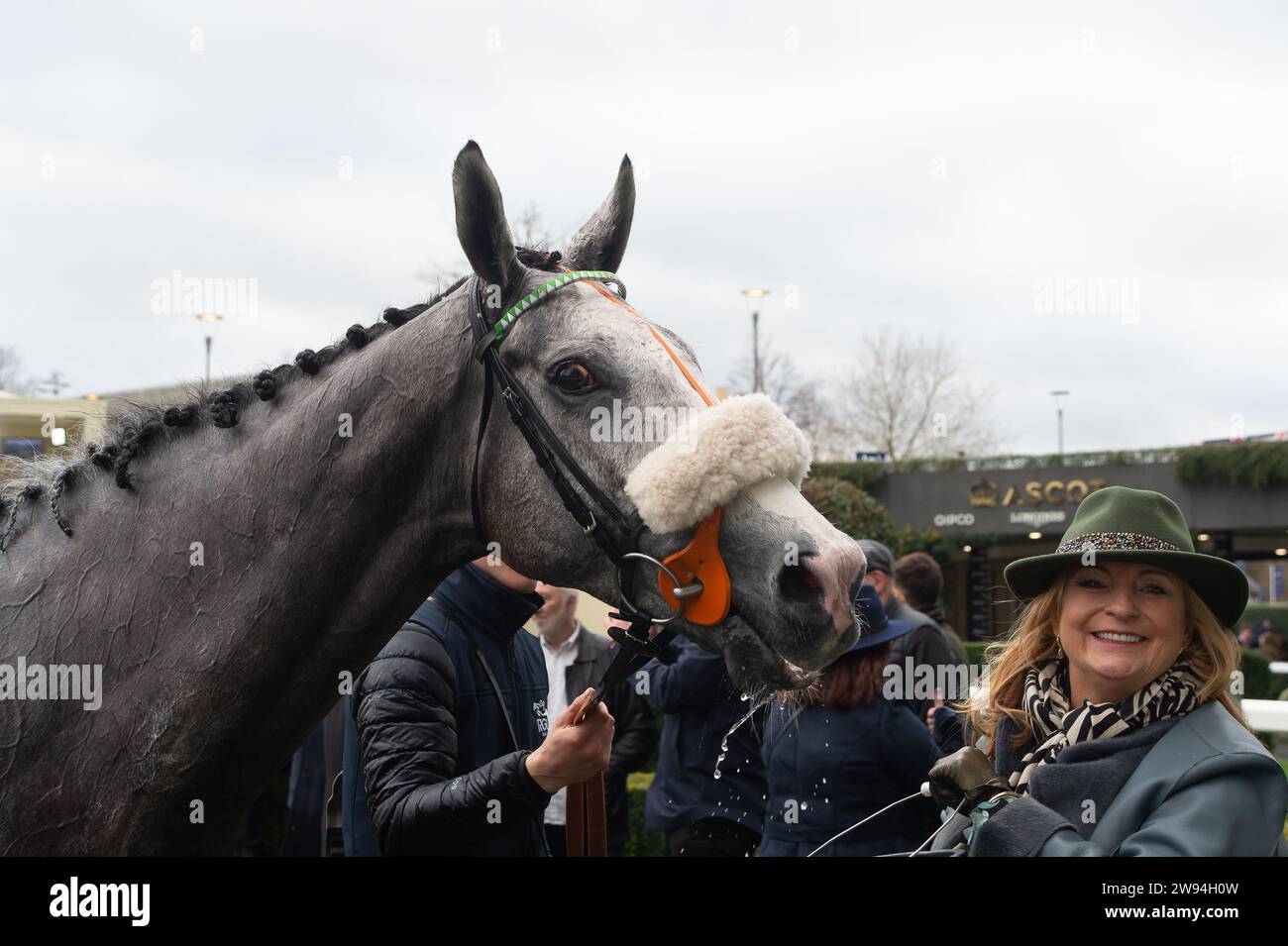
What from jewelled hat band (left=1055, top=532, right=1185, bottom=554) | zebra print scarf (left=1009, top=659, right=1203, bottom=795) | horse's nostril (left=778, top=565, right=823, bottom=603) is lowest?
zebra print scarf (left=1009, top=659, right=1203, bottom=795)

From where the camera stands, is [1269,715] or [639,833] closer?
[1269,715]

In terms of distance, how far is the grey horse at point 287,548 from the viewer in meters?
2.24

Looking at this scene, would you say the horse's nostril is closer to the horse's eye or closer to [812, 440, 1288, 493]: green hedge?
the horse's eye

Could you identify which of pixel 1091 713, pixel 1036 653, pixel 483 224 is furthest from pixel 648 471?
pixel 1036 653

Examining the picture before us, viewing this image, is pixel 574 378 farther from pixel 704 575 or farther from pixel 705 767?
pixel 705 767

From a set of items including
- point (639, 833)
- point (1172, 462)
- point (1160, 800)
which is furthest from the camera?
point (1172, 462)

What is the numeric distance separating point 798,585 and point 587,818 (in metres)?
1.20

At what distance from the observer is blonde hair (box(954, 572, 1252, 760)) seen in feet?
8.25

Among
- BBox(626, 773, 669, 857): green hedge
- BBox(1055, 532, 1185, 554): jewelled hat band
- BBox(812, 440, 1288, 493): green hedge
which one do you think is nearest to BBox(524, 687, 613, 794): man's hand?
BBox(1055, 532, 1185, 554): jewelled hat band

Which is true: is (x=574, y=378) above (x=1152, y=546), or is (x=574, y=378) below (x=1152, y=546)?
above

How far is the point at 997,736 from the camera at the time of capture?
288cm
